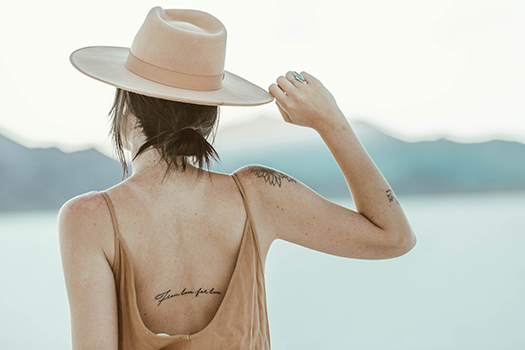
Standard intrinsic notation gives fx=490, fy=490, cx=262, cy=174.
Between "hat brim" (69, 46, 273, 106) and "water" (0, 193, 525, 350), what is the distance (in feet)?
6.50

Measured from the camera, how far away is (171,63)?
76cm

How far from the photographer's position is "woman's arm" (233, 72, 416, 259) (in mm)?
778

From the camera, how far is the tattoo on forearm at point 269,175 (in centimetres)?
79

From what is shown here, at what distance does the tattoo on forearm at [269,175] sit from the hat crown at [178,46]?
17 centimetres

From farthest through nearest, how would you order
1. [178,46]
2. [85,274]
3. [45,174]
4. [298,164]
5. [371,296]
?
[298,164]
[45,174]
[371,296]
[178,46]
[85,274]

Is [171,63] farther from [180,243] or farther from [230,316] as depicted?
[230,316]

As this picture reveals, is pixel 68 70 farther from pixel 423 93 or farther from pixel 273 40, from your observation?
pixel 423 93

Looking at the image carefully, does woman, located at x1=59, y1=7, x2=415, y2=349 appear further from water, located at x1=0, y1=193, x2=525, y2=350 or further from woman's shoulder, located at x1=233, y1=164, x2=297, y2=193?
water, located at x1=0, y1=193, x2=525, y2=350

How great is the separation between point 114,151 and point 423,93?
695cm

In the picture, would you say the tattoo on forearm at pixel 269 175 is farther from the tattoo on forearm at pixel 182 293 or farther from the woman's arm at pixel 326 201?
the tattoo on forearm at pixel 182 293

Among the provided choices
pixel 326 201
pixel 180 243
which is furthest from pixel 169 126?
pixel 326 201

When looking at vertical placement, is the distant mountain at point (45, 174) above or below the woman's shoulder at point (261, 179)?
above

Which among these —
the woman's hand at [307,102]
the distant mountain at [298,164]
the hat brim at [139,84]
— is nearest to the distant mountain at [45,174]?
the distant mountain at [298,164]

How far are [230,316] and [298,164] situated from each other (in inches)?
241
